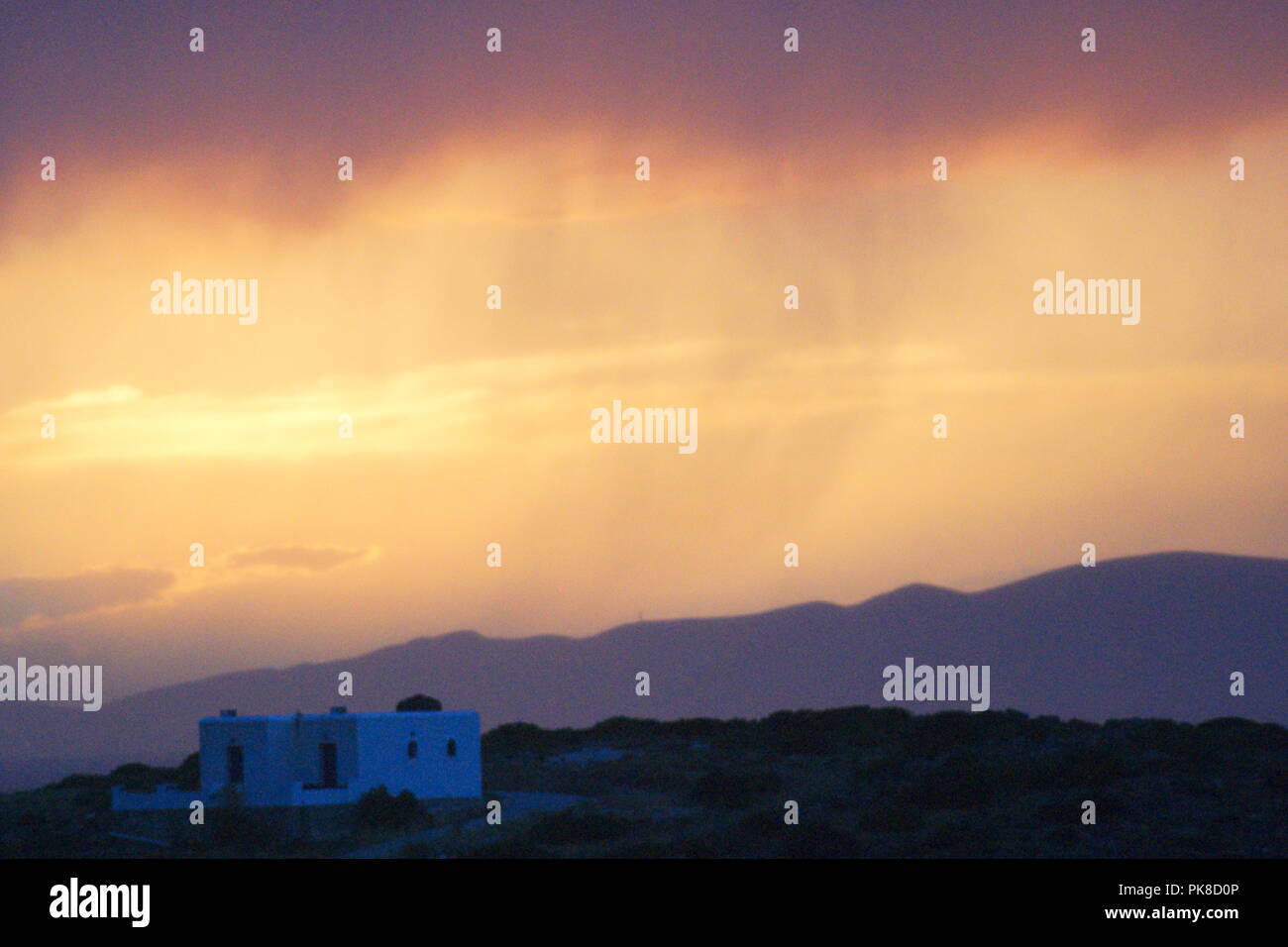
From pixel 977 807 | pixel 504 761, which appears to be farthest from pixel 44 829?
pixel 977 807

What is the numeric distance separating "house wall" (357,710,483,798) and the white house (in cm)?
2

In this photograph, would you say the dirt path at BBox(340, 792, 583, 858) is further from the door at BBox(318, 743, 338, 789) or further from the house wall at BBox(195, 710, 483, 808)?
the door at BBox(318, 743, 338, 789)

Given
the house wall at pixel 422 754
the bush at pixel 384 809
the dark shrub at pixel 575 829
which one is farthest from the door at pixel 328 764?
the dark shrub at pixel 575 829

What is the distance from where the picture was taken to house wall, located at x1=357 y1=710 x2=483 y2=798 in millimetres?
44969

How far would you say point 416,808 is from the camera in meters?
45.1

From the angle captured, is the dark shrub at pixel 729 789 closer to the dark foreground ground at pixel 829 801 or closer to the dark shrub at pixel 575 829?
the dark foreground ground at pixel 829 801

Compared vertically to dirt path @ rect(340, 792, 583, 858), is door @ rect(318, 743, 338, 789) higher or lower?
higher

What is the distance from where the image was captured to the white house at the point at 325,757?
44656 mm

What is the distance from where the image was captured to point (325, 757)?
45.2 metres

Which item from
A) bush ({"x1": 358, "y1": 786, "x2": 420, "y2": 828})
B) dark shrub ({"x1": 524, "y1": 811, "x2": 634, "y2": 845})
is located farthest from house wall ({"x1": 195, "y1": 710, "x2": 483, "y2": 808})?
dark shrub ({"x1": 524, "y1": 811, "x2": 634, "y2": 845})

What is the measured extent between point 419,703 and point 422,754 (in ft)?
25.8

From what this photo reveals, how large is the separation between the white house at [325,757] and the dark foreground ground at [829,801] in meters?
0.77

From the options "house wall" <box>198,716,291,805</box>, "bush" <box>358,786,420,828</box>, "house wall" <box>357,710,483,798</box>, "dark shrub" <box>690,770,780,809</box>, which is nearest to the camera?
"bush" <box>358,786,420,828</box>
